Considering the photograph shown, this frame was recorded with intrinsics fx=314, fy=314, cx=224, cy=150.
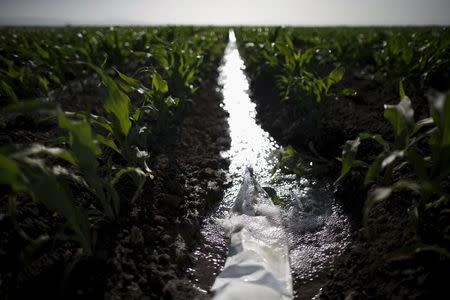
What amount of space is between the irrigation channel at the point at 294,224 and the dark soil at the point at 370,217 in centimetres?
7

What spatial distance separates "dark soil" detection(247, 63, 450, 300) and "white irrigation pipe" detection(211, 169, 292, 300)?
0.17m

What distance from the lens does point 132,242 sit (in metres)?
1.40

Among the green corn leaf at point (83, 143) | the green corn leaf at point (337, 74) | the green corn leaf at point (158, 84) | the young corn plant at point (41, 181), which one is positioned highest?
the green corn leaf at point (337, 74)

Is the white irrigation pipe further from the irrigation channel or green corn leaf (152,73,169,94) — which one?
green corn leaf (152,73,169,94)

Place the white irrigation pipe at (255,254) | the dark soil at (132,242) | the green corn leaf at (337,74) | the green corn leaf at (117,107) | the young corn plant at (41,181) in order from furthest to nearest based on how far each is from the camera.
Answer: the green corn leaf at (337,74), the green corn leaf at (117,107), the white irrigation pipe at (255,254), the dark soil at (132,242), the young corn plant at (41,181)

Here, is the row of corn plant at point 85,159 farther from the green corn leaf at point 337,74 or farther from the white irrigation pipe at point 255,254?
the green corn leaf at point 337,74

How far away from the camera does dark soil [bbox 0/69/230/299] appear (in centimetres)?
110

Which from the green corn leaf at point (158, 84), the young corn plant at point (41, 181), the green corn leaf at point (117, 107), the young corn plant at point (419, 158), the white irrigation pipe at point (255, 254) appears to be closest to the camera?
the young corn plant at point (41, 181)

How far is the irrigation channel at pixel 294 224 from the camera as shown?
58.7 inches

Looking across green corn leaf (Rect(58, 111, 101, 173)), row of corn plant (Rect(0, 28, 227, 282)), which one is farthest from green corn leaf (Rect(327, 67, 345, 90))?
green corn leaf (Rect(58, 111, 101, 173))

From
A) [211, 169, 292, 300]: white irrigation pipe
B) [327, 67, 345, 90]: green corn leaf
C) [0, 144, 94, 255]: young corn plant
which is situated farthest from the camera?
[327, 67, 345, 90]: green corn leaf

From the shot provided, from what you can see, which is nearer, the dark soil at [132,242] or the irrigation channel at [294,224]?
the dark soil at [132,242]

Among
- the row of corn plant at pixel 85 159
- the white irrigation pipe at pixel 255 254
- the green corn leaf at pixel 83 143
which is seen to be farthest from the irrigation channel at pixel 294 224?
the green corn leaf at pixel 83 143

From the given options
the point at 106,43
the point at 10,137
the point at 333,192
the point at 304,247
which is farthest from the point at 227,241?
the point at 106,43
